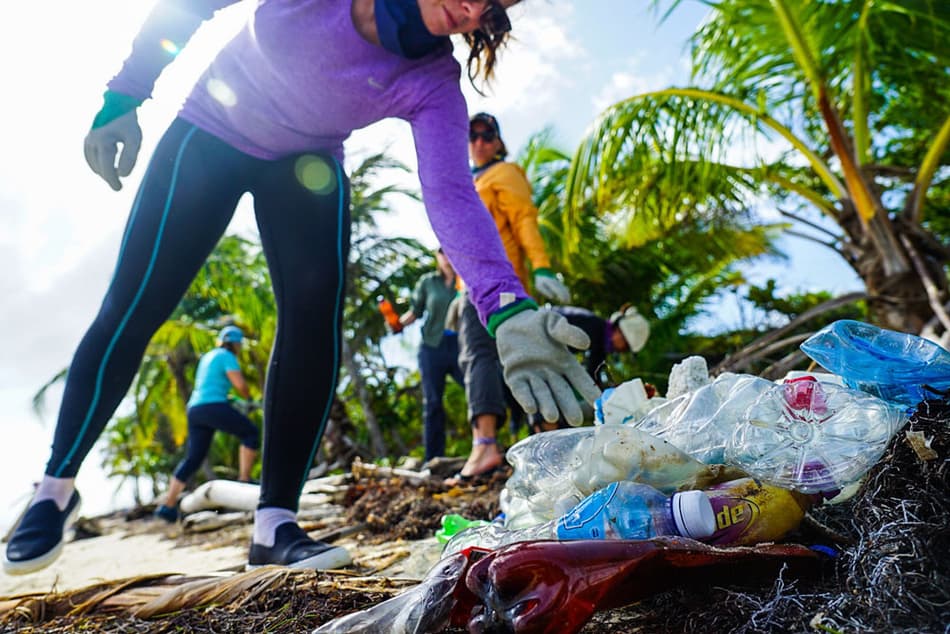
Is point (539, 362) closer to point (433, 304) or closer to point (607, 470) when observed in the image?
point (607, 470)

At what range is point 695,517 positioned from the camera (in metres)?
1.00

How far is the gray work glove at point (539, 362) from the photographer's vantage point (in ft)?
4.54

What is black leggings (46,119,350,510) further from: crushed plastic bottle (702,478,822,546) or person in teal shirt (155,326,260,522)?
person in teal shirt (155,326,260,522)

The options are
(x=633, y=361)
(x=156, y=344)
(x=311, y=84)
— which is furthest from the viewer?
(x=156, y=344)

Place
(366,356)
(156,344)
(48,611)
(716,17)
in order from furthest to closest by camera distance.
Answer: (156,344) < (366,356) < (716,17) < (48,611)

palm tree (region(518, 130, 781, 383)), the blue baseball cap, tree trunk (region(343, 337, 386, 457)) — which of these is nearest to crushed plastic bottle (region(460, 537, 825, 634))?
the blue baseball cap

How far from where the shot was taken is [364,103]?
1717mm

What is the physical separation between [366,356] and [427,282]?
546cm

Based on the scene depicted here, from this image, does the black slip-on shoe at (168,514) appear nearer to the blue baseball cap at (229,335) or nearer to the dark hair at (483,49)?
the blue baseball cap at (229,335)

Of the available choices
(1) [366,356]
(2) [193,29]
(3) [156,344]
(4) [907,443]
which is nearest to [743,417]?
(4) [907,443]

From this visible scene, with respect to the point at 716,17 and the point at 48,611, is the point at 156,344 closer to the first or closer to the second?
the point at 716,17

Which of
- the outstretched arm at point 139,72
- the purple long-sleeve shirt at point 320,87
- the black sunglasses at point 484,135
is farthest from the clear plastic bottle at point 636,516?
the black sunglasses at point 484,135

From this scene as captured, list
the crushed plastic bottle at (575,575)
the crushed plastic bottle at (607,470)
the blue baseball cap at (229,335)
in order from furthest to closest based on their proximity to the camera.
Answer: the blue baseball cap at (229,335), the crushed plastic bottle at (607,470), the crushed plastic bottle at (575,575)

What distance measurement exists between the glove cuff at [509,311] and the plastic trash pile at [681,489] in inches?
Result: 11.6
